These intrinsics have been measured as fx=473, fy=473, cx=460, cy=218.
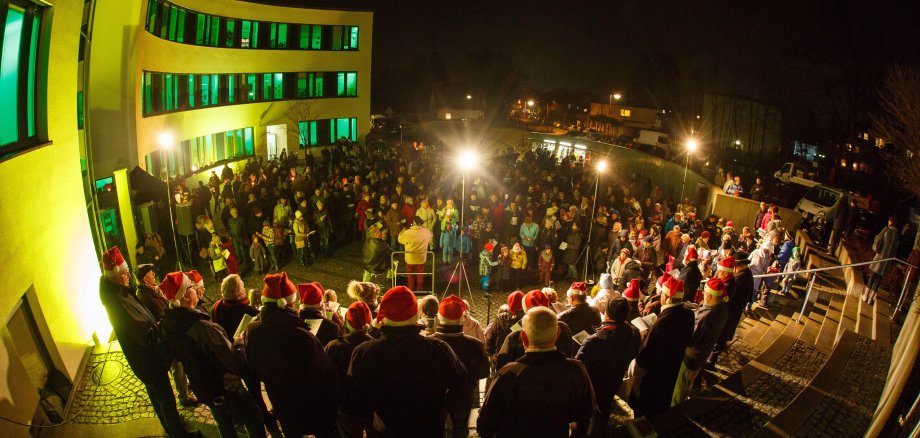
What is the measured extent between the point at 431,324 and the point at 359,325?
1097 mm

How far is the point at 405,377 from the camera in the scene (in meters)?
3.46

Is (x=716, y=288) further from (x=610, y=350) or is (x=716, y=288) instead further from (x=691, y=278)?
(x=691, y=278)

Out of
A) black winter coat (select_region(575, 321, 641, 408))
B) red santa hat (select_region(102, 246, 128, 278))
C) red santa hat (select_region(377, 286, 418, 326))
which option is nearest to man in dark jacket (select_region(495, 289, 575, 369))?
black winter coat (select_region(575, 321, 641, 408))

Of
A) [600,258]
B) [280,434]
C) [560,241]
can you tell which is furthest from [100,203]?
[600,258]

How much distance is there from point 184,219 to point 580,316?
34.1 ft

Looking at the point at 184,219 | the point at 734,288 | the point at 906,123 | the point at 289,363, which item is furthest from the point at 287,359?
the point at 906,123

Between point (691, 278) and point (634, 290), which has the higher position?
point (634, 290)

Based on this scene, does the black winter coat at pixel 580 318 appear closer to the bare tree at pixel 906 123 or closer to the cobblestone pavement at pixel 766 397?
the cobblestone pavement at pixel 766 397

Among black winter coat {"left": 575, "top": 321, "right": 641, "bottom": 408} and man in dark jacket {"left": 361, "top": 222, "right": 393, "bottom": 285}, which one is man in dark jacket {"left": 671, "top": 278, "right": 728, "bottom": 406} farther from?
man in dark jacket {"left": 361, "top": 222, "right": 393, "bottom": 285}

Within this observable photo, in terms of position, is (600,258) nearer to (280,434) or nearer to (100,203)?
(280,434)

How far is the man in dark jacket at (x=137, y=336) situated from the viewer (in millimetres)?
4660

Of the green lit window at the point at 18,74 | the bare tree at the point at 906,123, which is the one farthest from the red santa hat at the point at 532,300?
the bare tree at the point at 906,123

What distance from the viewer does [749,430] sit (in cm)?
502

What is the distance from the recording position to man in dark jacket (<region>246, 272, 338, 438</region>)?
12.9ft
